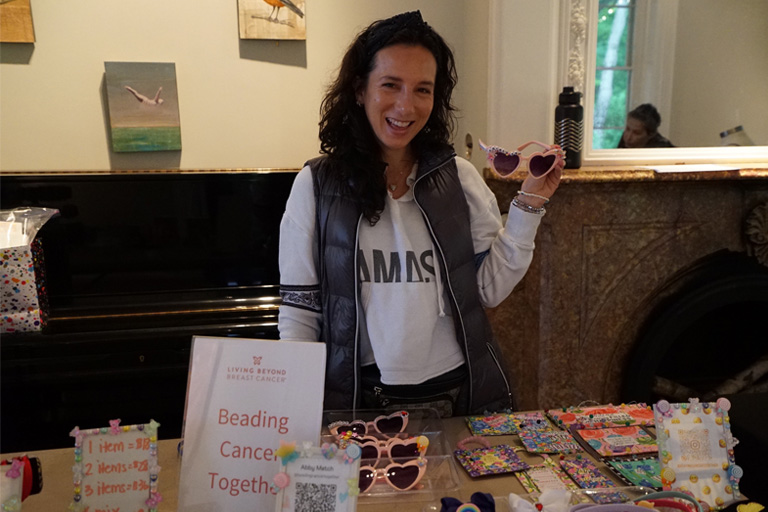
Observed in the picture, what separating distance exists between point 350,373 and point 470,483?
1.45ft

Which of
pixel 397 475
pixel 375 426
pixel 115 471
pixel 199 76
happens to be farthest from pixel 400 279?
pixel 199 76

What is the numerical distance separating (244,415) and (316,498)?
0.16 m

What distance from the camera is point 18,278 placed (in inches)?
82.1

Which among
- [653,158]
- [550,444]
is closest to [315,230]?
[550,444]

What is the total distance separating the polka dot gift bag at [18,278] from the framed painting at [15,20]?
781mm

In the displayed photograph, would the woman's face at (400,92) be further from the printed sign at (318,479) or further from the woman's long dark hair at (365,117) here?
the printed sign at (318,479)

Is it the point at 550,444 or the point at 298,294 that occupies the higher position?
the point at 298,294

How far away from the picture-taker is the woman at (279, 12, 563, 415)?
131 cm

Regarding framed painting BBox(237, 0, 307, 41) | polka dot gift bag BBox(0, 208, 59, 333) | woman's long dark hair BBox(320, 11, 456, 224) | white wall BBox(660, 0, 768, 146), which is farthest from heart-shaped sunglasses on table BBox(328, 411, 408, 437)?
white wall BBox(660, 0, 768, 146)

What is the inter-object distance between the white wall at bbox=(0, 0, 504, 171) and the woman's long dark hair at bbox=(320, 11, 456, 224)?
975 millimetres

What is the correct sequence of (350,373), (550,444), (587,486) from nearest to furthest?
(587,486), (550,444), (350,373)

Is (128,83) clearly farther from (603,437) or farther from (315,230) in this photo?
(603,437)

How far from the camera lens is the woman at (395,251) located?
1310 mm

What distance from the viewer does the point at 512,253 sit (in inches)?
53.1
